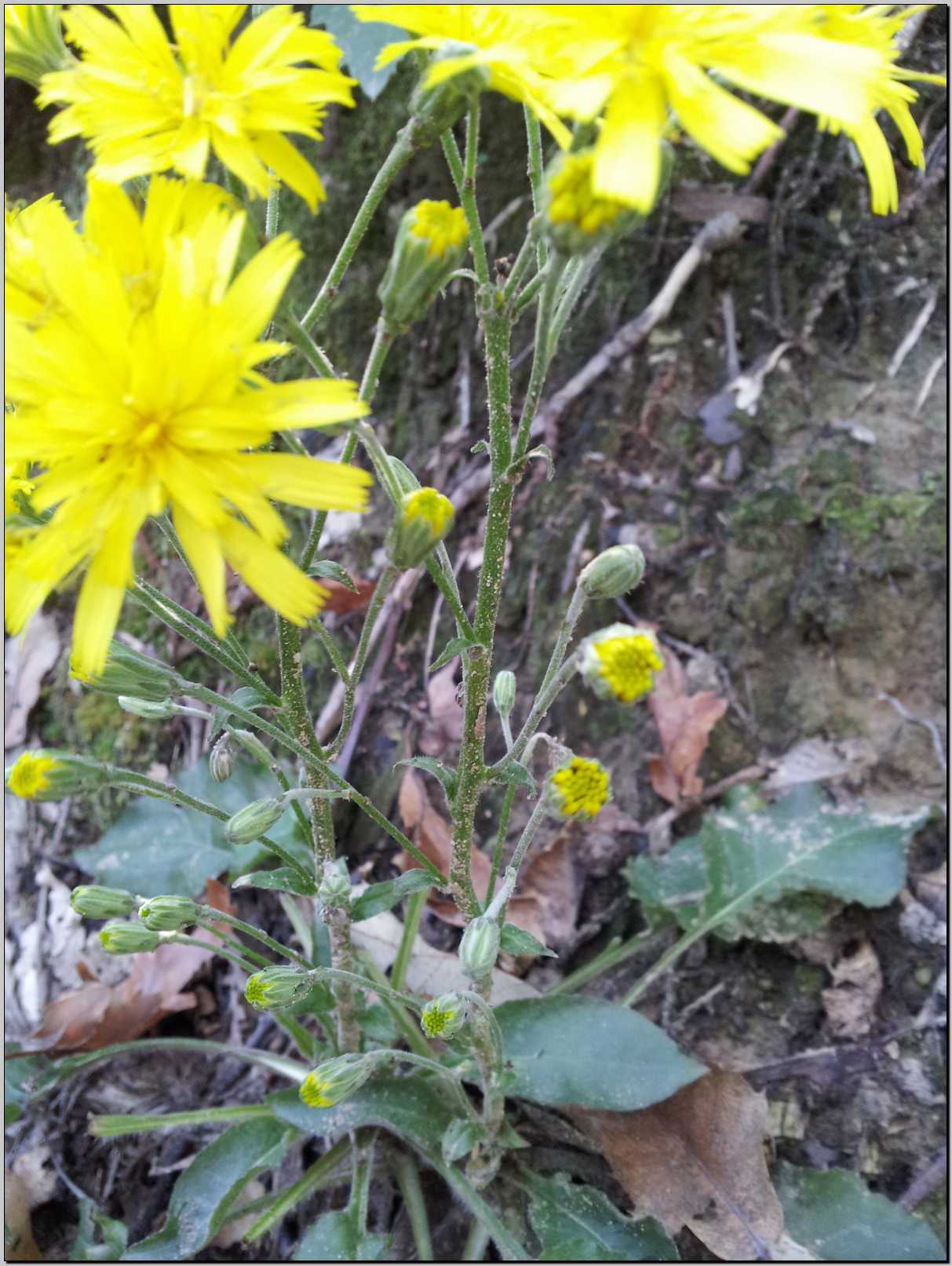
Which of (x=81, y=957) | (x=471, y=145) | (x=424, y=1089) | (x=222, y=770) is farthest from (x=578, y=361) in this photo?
(x=81, y=957)

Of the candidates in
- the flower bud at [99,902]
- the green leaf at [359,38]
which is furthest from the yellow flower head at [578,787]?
the green leaf at [359,38]

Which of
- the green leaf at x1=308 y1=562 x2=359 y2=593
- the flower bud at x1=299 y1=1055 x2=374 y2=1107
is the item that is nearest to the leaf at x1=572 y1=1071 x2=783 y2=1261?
the flower bud at x1=299 y1=1055 x2=374 y2=1107

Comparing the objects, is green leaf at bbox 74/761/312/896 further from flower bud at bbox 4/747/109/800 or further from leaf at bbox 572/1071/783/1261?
leaf at bbox 572/1071/783/1261

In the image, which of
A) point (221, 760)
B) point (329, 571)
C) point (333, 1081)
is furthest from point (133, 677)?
point (333, 1081)

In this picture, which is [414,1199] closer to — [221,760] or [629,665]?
[221,760]

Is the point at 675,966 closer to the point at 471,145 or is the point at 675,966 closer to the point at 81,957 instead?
the point at 81,957

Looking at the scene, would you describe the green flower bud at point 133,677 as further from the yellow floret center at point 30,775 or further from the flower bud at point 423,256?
the flower bud at point 423,256
